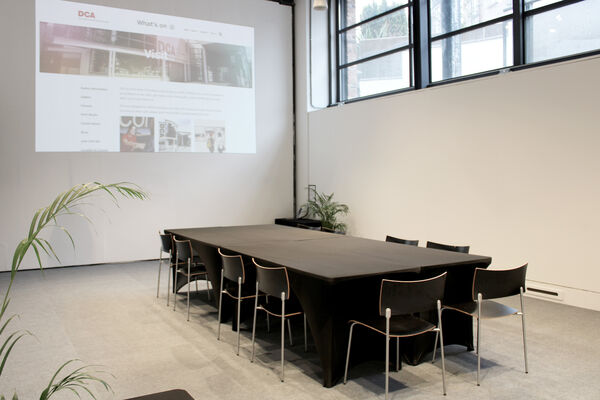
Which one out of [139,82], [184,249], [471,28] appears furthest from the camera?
[139,82]

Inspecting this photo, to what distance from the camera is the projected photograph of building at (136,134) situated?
755cm

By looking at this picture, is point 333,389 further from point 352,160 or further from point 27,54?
point 27,54

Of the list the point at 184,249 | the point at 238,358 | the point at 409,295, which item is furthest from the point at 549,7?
the point at 238,358

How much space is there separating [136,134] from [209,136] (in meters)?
1.13

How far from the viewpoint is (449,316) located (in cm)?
368

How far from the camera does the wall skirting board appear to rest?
4.84m

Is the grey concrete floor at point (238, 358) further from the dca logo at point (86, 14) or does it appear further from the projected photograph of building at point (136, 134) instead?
the dca logo at point (86, 14)

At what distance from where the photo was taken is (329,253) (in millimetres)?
3820

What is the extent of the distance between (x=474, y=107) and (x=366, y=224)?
8.02 ft

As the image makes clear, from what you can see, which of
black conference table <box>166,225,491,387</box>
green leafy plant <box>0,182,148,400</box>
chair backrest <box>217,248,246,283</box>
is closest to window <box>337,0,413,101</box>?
black conference table <box>166,225,491,387</box>

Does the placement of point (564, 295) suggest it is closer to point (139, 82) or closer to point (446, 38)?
point (446, 38)

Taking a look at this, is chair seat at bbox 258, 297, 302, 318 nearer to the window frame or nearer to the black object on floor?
the black object on floor

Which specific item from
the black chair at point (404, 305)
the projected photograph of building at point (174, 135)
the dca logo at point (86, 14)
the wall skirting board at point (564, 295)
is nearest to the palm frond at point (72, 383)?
the black chair at point (404, 305)

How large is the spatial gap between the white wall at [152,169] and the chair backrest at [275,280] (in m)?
4.85
